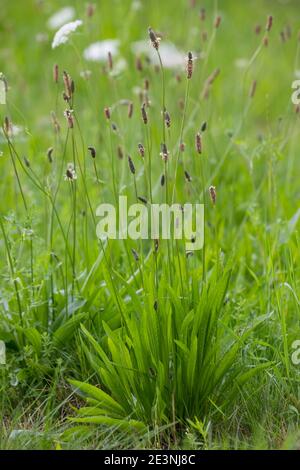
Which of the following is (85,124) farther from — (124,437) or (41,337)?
(124,437)

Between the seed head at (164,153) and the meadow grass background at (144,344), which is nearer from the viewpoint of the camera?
the seed head at (164,153)

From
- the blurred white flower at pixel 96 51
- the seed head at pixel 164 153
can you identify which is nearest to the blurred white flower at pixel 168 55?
the blurred white flower at pixel 96 51

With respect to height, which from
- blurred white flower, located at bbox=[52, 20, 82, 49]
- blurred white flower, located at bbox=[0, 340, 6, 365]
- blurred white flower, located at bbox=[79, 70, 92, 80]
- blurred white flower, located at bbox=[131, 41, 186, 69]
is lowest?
blurred white flower, located at bbox=[0, 340, 6, 365]

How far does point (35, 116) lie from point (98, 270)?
8.08ft

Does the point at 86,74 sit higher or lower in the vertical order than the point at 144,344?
higher

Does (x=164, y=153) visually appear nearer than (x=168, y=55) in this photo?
Yes

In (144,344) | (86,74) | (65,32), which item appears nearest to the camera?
(144,344)

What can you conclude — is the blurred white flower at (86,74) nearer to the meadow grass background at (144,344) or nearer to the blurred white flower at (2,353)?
the meadow grass background at (144,344)

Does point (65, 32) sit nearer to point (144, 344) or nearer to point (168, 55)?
point (144, 344)

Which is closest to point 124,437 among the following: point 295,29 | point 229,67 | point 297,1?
point 229,67

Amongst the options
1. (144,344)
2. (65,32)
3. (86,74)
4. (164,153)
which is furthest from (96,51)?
(144,344)

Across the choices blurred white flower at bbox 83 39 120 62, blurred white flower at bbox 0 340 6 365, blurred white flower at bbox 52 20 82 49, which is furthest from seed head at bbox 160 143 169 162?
blurred white flower at bbox 83 39 120 62

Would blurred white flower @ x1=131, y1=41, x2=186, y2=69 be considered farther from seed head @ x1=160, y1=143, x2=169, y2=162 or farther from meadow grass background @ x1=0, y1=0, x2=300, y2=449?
seed head @ x1=160, y1=143, x2=169, y2=162

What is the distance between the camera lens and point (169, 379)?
2227 millimetres
